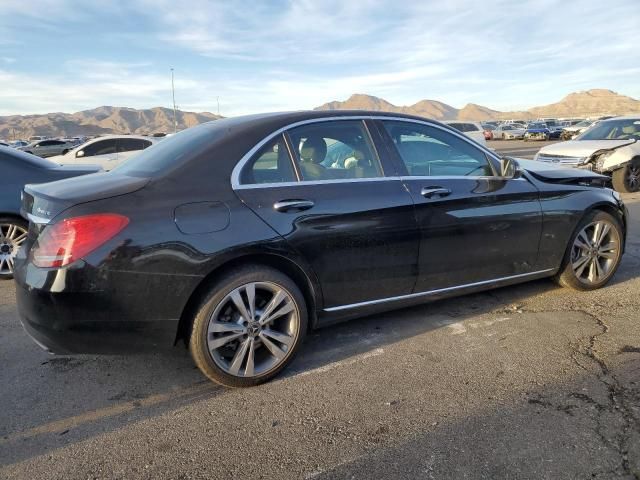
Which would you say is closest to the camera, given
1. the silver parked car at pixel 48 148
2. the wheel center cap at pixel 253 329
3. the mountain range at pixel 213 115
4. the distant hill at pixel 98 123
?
the wheel center cap at pixel 253 329

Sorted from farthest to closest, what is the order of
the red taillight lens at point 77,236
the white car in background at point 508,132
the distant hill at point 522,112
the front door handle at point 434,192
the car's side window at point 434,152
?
the distant hill at point 522,112
the white car in background at point 508,132
the car's side window at point 434,152
the front door handle at point 434,192
the red taillight lens at point 77,236

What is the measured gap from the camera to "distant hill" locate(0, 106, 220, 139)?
11207cm

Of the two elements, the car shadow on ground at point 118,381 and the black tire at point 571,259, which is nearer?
the car shadow on ground at point 118,381

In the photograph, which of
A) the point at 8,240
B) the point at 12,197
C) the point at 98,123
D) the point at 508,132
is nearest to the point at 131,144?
the point at 12,197

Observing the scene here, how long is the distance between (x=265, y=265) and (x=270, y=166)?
622 millimetres

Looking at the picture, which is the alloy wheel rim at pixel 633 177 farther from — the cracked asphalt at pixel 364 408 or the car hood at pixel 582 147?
the cracked asphalt at pixel 364 408

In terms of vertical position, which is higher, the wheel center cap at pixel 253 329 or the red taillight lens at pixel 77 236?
the red taillight lens at pixel 77 236

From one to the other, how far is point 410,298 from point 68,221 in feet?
7.45

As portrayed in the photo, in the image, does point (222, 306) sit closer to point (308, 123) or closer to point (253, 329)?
point (253, 329)

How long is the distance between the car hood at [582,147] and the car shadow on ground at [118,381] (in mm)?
7687

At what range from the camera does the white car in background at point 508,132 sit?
42484 mm

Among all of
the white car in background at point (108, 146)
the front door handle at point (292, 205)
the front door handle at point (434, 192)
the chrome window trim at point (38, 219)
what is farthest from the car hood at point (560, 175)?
the white car in background at point (108, 146)

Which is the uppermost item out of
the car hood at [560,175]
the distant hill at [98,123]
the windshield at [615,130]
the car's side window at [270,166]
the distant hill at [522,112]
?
the distant hill at [522,112]

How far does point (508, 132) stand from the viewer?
1704 inches
